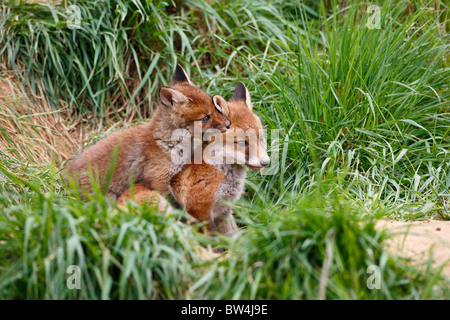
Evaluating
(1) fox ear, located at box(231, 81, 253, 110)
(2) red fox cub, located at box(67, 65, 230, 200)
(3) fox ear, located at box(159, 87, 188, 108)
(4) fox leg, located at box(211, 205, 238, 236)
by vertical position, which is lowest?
(4) fox leg, located at box(211, 205, 238, 236)

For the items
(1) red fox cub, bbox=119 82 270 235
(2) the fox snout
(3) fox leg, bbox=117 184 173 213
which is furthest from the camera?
(2) the fox snout

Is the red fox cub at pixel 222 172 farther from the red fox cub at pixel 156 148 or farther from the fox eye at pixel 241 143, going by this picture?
the red fox cub at pixel 156 148

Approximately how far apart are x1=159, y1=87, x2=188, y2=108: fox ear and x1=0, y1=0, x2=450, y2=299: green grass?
118cm

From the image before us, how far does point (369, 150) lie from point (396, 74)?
1.09m

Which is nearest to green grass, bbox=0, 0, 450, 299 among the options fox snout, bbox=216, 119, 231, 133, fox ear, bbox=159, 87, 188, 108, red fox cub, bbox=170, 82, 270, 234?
red fox cub, bbox=170, 82, 270, 234

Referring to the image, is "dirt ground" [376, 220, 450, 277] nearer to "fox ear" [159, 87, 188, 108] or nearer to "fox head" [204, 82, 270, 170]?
"fox head" [204, 82, 270, 170]

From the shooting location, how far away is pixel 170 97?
4.64 m

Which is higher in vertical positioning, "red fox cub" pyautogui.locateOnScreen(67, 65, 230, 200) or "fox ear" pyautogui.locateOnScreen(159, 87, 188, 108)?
"fox ear" pyautogui.locateOnScreen(159, 87, 188, 108)

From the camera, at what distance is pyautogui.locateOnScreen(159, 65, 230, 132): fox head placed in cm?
456

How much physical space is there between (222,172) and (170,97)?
89cm

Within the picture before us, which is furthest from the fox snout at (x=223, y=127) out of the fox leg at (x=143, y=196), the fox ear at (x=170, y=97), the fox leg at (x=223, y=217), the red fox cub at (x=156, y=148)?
the fox leg at (x=143, y=196)

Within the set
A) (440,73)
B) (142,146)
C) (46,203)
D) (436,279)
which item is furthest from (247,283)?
(440,73)

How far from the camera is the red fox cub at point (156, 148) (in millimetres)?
4441
